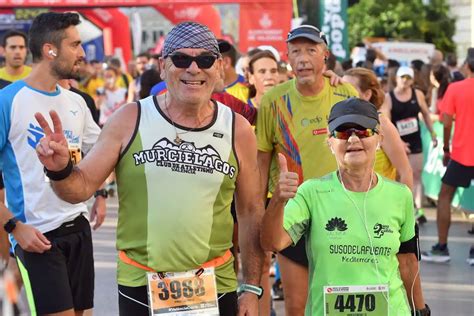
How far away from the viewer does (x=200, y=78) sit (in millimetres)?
4766

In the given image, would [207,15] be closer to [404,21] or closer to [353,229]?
[404,21]

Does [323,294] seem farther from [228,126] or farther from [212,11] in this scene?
[212,11]

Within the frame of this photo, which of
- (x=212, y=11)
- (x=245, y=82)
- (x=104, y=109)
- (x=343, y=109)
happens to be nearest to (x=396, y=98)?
(x=245, y=82)

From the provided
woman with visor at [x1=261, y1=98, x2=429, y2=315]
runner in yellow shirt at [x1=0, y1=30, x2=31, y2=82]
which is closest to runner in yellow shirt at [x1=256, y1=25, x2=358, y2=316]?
woman with visor at [x1=261, y1=98, x2=429, y2=315]

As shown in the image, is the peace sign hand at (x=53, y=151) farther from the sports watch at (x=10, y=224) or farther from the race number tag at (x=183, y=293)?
the sports watch at (x=10, y=224)

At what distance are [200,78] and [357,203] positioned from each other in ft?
3.02

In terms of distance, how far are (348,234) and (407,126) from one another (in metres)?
9.68

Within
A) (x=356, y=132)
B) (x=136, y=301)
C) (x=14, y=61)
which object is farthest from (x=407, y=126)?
(x=136, y=301)

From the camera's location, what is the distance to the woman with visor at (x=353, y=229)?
498 cm

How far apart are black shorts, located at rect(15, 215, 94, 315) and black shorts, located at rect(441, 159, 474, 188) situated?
6.32 metres

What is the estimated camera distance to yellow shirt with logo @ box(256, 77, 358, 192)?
6.62 meters

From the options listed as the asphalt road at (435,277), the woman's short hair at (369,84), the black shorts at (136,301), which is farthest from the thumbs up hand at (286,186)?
the asphalt road at (435,277)

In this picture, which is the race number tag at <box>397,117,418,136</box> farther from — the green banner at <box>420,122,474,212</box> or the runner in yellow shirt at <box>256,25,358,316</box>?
the runner in yellow shirt at <box>256,25,358,316</box>

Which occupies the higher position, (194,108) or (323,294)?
(194,108)
